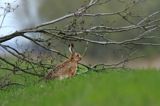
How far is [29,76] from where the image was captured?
730 inches

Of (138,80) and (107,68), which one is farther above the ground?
(107,68)

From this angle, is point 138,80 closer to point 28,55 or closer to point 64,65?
point 64,65

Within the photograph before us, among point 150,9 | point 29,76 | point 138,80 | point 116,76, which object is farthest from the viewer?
point 150,9

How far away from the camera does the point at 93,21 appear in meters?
20.9

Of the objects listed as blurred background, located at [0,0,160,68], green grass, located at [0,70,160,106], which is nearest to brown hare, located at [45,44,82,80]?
blurred background, located at [0,0,160,68]

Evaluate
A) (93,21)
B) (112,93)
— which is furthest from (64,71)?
(93,21)

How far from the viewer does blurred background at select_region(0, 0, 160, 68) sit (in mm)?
17750

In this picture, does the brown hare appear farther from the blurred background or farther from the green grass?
the green grass

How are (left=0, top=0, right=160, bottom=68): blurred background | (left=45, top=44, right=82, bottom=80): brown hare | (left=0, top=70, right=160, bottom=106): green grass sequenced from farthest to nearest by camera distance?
(left=0, top=0, right=160, bottom=68): blurred background → (left=45, top=44, right=82, bottom=80): brown hare → (left=0, top=70, right=160, bottom=106): green grass

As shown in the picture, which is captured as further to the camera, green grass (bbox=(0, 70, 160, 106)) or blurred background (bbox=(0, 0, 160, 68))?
blurred background (bbox=(0, 0, 160, 68))

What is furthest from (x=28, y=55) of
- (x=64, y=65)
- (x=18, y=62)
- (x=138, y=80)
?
(x=138, y=80)

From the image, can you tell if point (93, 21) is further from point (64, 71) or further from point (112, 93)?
point (112, 93)

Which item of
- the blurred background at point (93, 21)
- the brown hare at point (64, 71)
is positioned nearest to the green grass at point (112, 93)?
the brown hare at point (64, 71)

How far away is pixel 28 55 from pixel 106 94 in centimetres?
890
